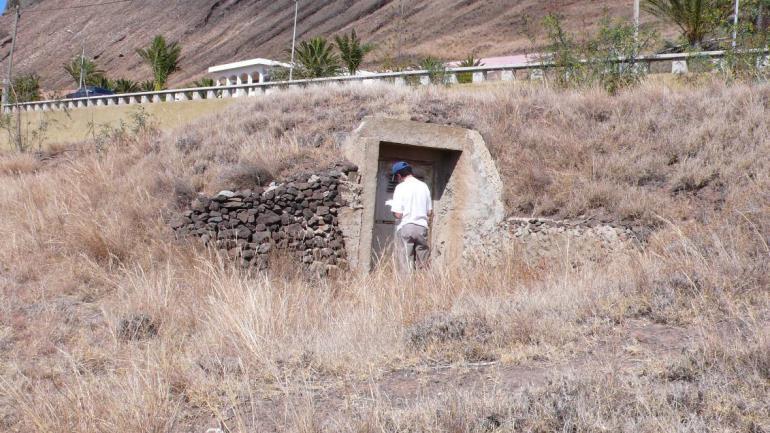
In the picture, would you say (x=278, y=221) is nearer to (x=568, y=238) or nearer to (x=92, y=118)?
(x=568, y=238)

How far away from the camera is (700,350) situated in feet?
12.9

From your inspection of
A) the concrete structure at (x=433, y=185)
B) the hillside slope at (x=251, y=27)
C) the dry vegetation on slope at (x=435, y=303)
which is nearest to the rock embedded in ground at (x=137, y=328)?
the dry vegetation on slope at (x=435, y=303)

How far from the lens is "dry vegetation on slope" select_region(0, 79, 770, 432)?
11.9ft

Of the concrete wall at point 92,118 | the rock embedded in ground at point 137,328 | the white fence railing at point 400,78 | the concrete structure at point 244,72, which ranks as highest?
the concrete structure at point 244,72

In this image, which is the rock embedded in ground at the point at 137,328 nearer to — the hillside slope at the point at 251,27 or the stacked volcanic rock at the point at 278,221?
the stacked volcanic rock at the point at 278,221

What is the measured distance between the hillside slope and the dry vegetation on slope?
116 ft

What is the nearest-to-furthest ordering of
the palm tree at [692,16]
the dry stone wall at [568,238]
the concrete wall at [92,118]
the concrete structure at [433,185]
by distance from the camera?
1. the dry stone wall at [568,238]
2. the concrete structure at [433,185]
3. the palm tree at [692,16]
4. the concrete wall at [92,118]

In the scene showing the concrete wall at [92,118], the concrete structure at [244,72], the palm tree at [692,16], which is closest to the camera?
the palm tree at [692,16]

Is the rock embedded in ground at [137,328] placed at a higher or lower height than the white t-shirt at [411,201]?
lower

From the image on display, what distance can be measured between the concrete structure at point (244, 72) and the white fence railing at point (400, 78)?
16.2m

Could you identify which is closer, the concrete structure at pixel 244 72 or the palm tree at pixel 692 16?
the palm tree at pixel 692 16

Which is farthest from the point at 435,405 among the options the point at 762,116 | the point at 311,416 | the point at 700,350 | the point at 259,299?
the point at 762,116

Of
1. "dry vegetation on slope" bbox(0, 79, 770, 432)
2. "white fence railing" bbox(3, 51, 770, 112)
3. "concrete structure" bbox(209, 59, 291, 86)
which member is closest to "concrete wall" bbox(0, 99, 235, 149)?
"white fence railing" bbox(3, 51, 770, 112)

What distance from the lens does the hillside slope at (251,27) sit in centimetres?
5666
